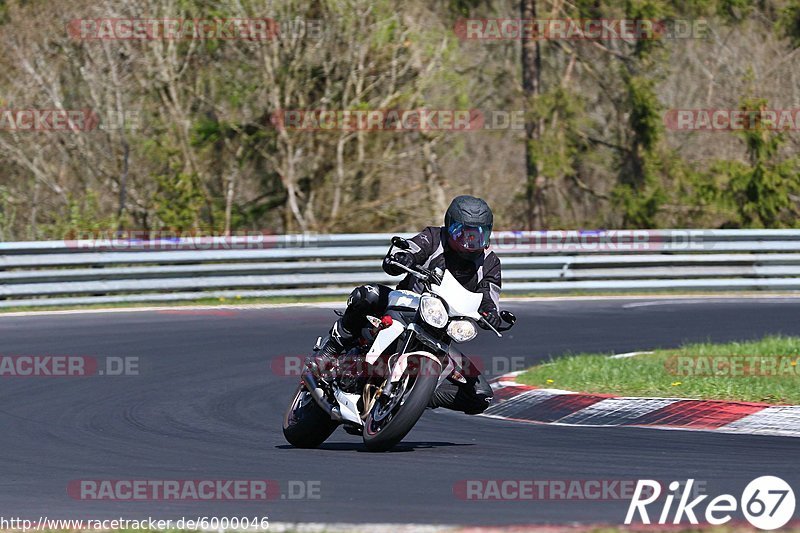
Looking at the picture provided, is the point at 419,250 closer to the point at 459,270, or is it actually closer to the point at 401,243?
the point at 401,243

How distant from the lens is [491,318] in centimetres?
850

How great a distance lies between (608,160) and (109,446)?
2440 centimetres

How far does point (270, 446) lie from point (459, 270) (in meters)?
1.81

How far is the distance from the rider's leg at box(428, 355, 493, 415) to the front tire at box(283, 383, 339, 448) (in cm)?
96

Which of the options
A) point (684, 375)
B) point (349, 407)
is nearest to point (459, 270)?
point (349, 407)

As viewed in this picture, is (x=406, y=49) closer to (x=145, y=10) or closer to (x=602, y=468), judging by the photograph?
(x=145, y=10)

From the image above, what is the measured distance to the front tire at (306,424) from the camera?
9.29 m

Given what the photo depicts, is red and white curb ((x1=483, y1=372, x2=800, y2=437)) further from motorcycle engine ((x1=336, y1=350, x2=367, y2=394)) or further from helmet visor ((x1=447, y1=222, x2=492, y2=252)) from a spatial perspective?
helmet visor ((x1=447, y1=222, x2=492, y2=252))

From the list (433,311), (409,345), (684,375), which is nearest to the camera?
(433,311)

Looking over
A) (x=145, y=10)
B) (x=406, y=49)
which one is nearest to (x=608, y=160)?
(x=406, y=49)

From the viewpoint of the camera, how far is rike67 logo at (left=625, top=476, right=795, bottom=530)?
6.38 metres

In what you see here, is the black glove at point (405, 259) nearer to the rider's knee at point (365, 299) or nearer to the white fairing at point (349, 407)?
the rider's knee at point (365, 299)

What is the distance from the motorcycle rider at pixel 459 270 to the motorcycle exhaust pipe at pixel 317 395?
41 centimetres

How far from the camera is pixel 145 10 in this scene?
25547mm
